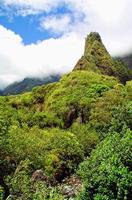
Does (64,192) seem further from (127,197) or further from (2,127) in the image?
(127,197)

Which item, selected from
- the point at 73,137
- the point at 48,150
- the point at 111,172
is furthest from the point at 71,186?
the point at 111,172

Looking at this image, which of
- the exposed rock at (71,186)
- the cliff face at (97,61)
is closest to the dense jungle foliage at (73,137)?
the cliff face at (97,61)

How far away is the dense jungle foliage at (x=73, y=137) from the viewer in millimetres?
61125

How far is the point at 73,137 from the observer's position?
11494 cm

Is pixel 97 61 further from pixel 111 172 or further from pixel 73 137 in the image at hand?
pixel 111 172

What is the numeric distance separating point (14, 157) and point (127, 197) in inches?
1284

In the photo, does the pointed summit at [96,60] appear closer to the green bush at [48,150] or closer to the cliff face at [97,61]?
the cliff face at [97,61]

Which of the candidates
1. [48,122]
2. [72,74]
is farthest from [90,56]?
[48,122]

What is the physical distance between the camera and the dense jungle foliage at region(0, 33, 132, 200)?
6112 centimetres

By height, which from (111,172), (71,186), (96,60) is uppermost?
A: (96,60)

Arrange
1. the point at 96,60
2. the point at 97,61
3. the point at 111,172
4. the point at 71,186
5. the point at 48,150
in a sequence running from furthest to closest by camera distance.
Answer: the point at 97,61 → the point at 96,60 → the point at 48,150 → the point at 71,186 → the point at 111,172

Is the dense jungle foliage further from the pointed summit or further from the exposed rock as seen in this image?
Result: the exposed rock

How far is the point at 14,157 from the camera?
282 feet

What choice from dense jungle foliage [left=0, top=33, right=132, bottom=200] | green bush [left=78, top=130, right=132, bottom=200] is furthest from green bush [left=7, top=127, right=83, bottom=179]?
green bush [left=78, top=130, right=132, bottom=200]
